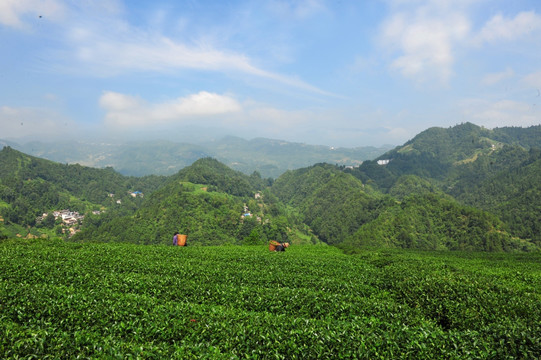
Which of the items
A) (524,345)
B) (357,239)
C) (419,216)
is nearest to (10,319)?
(524,345)

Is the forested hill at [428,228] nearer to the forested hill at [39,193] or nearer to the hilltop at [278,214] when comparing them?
the hilltop at [278,214]

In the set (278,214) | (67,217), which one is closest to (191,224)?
(278,214)

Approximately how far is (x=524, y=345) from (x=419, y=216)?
125m

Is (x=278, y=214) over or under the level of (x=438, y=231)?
under

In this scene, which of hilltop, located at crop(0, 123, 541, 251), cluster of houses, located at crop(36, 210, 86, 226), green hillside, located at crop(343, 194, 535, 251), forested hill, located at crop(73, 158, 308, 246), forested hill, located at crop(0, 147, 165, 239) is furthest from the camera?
cluster of houses, located at crop(36, 210, 86, 226)

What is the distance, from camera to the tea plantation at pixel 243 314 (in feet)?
23.3

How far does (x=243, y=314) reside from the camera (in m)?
9.30

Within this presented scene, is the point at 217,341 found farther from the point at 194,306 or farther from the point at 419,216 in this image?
the point at 419,216

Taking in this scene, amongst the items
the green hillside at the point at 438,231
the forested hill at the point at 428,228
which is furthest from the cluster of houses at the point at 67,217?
the green hillside at the point at 438,231

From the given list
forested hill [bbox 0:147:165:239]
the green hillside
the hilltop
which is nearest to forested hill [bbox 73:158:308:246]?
the hilltop

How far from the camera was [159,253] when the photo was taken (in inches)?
816

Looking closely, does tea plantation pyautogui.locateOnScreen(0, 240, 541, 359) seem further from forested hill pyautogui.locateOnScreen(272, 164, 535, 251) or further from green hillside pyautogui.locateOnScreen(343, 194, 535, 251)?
green hillside pyautogui.locateOnScreen(343, 194, 535, 251)

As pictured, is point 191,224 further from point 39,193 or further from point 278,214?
point 39,193

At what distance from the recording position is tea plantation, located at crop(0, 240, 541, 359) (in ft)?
23.3
